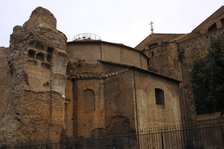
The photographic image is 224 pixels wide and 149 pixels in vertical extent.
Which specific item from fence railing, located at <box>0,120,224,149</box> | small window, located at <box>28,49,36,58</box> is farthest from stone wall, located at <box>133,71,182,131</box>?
small window, located at <box>28,49,36,58</box>

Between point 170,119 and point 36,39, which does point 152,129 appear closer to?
point 170,119

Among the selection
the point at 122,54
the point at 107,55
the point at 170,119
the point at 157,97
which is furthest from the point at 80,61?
the point at 170,119

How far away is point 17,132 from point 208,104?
9.73 m

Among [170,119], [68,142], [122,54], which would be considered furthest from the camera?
[122,54]

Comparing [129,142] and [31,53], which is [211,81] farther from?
[31,53]

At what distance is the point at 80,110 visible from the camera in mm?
19422

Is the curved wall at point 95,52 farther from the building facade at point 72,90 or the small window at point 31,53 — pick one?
the small window at point 31,53

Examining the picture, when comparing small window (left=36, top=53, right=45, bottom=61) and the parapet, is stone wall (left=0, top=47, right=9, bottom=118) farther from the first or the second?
small window (left=36, top=53, right=45, bottom=61)

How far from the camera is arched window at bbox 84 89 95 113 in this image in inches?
765

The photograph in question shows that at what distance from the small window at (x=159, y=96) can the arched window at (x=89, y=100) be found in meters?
4.20

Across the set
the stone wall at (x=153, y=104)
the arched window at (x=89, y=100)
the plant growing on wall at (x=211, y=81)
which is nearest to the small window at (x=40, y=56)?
the arched window at (x=89, y=100)

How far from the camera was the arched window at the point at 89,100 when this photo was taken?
19.4 m

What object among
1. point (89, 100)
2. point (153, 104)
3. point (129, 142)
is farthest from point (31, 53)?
point (153, 104)

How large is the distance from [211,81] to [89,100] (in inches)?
306
